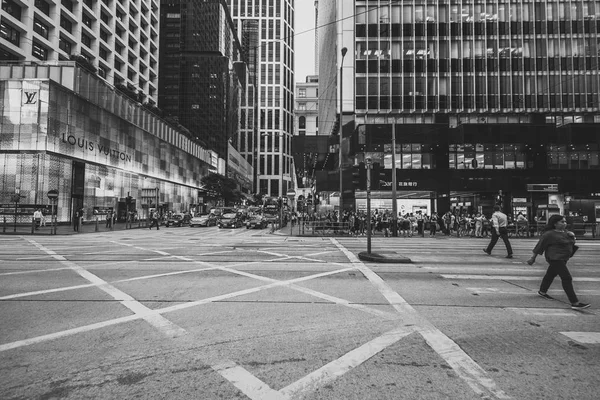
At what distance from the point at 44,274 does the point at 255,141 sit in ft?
552

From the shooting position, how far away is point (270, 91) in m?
174

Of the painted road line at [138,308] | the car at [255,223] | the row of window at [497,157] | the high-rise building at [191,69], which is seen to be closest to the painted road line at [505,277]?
the painted road line at [138,308]

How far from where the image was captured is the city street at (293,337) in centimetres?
309

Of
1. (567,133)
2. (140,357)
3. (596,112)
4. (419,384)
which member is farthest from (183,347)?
(596,112)

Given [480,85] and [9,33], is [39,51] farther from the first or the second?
[480,85]

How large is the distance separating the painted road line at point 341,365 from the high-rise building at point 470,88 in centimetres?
3246

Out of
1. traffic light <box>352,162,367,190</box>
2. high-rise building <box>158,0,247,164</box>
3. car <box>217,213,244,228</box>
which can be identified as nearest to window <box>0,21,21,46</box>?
car <box>217,213,244,228</box>

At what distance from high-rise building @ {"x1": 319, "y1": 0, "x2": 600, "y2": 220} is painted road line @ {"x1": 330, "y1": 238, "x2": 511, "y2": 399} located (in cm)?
3110

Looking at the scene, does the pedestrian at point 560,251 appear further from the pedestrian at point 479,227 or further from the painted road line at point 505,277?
the pedestrian at point 479,227

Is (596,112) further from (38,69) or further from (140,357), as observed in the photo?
(38,69)

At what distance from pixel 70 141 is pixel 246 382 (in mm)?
39075

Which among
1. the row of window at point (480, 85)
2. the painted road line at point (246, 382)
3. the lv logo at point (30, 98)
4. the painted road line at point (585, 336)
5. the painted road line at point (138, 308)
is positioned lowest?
the painted road line at point (585, 336)

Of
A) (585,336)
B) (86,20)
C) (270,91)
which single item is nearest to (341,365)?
(585,336)

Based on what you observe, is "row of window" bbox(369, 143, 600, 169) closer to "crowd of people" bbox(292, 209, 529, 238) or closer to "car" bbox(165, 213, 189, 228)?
"crowd of people" bbox(292, 209, 529, 238)
